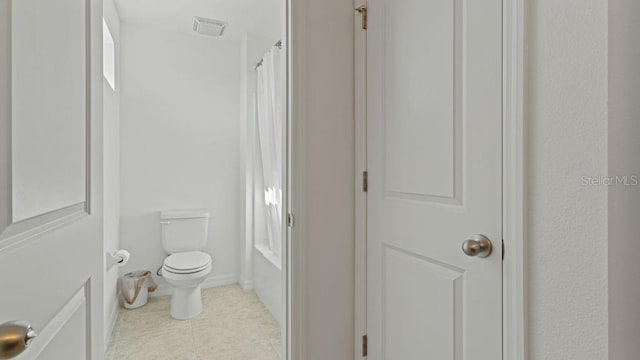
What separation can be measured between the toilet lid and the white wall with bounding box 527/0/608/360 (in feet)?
7.88

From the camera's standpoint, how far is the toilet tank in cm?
314

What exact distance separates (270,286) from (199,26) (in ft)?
7.68

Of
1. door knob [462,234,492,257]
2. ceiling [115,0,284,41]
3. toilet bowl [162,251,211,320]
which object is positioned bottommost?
toilet bowl [162,251,211,320]

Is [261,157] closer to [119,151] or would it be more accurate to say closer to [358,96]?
[119,151]

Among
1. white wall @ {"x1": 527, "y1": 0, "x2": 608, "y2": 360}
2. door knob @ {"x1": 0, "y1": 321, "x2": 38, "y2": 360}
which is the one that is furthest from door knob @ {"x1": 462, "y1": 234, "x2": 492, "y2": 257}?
door knob @ {"x1": 0, "y1": 321, "x2": 38, "y2": 360}

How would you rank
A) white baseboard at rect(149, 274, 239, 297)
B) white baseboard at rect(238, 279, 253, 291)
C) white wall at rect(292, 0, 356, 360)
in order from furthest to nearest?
white baseboard at rect(238, 279, 253, 291)
white baseboard at rect(149, 274, 239, 297)
white wall at rect(292, 0, 356, 360)

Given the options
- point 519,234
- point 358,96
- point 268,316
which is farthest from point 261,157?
point 519,234

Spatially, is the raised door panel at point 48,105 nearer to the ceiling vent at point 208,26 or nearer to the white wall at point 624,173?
the white wall at point 624,173

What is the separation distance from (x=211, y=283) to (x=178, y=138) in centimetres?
146

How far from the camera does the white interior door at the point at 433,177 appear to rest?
3.19 ft

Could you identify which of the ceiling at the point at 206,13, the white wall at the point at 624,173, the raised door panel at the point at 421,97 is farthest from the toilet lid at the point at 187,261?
the white wall at the point at 624,173

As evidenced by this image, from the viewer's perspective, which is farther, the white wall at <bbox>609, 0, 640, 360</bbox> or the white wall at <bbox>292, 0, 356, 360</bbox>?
the white wall at <bbox>292, 0, 356, 360</bbox>

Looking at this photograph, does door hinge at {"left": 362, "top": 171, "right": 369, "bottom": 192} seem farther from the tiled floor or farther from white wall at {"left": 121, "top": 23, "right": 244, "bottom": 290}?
white wall at {"left": 121, "top": 23, "right": 244, "bottom": 290}

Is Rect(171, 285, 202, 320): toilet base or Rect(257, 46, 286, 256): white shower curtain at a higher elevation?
Rect(257, 46, 286, 256): white shower curtain
